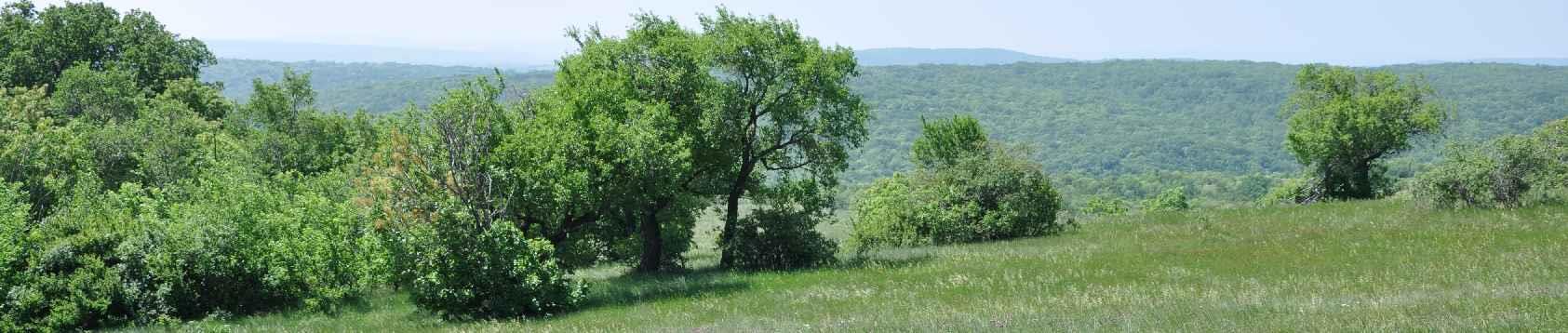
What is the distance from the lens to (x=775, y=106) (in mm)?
26312

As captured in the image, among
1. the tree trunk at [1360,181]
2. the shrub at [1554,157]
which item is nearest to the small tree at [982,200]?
the shrub at [1554,157]

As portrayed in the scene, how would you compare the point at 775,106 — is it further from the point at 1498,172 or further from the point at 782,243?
the point at 1498,172

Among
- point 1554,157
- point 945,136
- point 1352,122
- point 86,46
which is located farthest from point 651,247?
point 86,46

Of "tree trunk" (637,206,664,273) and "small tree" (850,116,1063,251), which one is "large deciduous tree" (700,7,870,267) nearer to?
"tree trunk" (637,206,664,273)

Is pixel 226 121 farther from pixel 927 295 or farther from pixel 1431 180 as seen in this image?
pixel 1431 180

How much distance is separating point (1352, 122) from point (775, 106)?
117 ft

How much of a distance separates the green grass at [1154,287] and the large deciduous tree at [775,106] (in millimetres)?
3072

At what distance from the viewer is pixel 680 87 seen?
2602cm

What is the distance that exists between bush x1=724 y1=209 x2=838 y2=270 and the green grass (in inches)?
40.0

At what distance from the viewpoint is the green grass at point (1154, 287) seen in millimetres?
12844

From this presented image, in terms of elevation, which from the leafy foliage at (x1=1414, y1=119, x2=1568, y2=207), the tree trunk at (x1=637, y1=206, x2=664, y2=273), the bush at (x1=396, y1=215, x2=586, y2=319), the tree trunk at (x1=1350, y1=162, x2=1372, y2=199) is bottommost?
the tree trunk at (x1=1350, y1=162, x2=1372, y2=199)

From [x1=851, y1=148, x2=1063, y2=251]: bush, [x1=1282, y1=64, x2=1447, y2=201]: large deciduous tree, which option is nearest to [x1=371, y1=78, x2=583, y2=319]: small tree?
[x1=851, y1=148, x2=1063, y2=251]: bush

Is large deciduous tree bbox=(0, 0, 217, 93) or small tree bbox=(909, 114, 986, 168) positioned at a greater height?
large deciduous tree bbox=(0, 0, 217, 93)

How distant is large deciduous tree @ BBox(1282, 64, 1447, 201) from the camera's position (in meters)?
48.3
